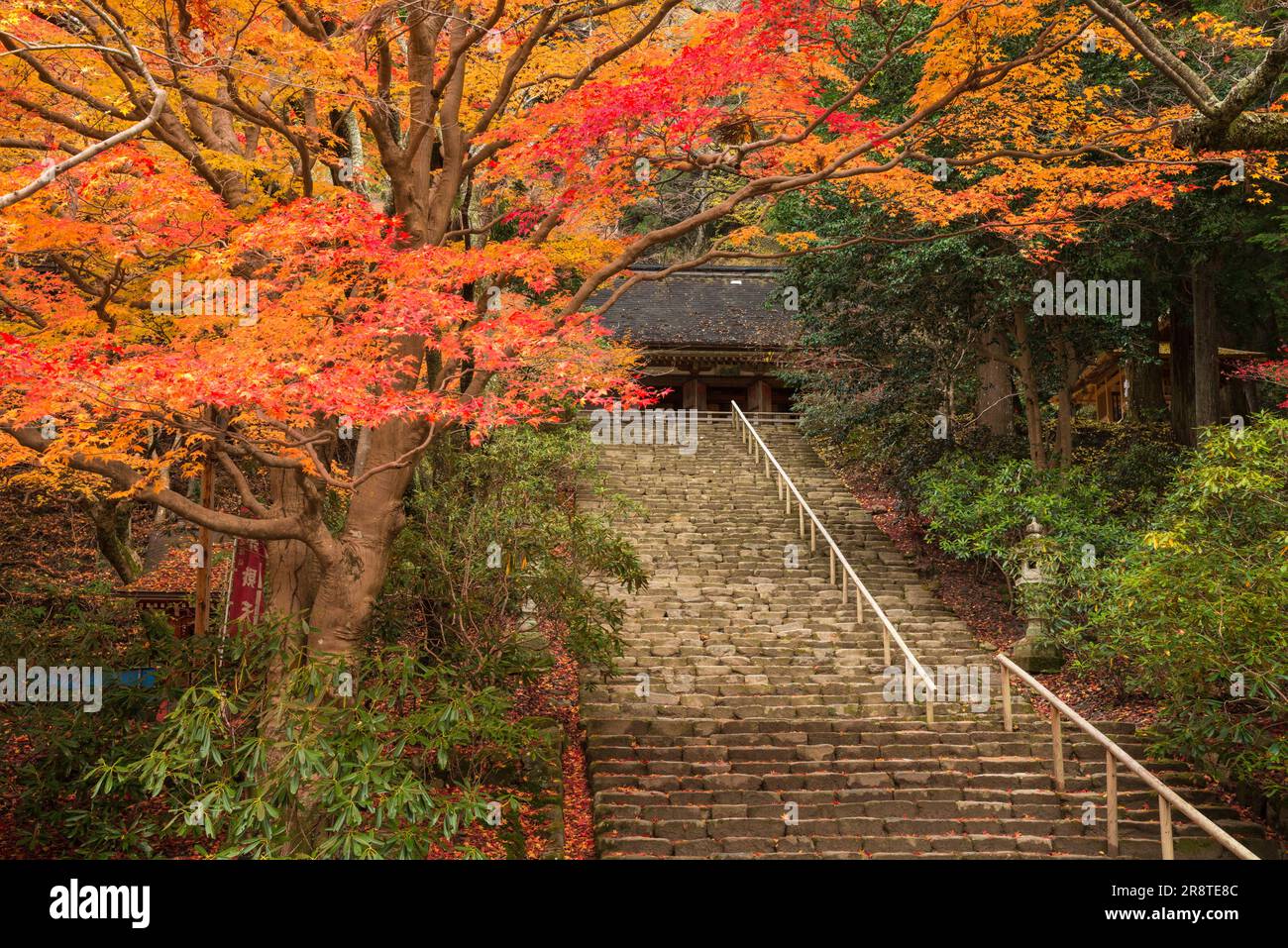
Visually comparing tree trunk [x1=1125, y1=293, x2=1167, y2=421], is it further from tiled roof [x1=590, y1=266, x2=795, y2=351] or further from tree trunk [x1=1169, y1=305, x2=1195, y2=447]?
tiled roof [x1=590, y1=266, x2=795, y2=351]

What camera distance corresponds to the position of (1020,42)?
46.5 ft

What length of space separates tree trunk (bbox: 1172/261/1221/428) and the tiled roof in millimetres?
11103

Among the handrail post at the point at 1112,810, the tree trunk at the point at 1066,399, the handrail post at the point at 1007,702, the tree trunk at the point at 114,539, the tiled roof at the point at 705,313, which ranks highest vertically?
the tiled roof at the point at 705,313

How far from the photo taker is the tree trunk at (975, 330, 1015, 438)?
16641 millimetres

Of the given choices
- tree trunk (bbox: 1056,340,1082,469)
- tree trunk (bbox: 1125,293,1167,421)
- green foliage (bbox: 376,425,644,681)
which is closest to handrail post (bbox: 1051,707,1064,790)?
green foliage (bbox: 376,425,644,681)

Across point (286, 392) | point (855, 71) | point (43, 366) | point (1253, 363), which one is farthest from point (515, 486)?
point (1253, 363)

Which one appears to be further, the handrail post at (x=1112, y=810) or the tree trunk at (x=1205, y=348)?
the tree trunk at (x=1205, y=348)

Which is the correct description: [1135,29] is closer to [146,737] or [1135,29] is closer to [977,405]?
[146,737]

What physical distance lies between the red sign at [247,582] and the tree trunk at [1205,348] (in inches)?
532

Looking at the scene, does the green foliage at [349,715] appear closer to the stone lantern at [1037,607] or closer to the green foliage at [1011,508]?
the stone lantern at [1037,607]

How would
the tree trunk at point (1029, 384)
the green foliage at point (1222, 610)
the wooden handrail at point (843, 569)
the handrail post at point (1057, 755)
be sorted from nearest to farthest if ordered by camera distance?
the green foliage at point (1222, 610), the handrail post at point (1057, 755), the wooden handrail at point (843, 569), the tree trunk at point (1029, 384)

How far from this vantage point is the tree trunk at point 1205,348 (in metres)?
16.0

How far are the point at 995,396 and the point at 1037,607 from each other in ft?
18.6

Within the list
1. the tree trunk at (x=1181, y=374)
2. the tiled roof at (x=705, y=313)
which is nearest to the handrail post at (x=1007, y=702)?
the tree trunk at (x=1181, y=374)
